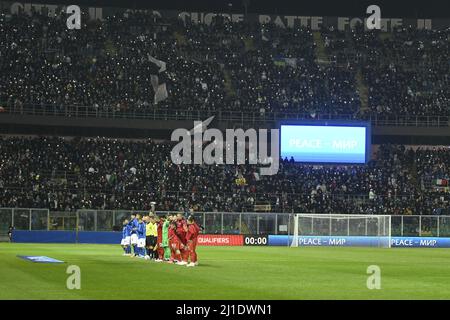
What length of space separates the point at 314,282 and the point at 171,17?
56048mm

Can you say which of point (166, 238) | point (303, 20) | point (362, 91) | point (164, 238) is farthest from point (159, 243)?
point (303, 20)

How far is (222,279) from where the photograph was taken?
2858 centimetres

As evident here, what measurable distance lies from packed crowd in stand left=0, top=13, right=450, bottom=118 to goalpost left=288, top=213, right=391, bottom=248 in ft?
37.1

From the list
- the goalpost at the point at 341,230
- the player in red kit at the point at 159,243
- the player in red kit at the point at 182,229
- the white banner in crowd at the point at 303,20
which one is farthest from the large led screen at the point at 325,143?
the player in red kit at the point at 182,229

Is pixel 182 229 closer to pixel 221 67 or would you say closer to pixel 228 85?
pixel 228 85

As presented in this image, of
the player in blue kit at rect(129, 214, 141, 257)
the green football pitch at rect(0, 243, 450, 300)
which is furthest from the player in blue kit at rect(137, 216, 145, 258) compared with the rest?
the green football pitch at rect(0, 243, 450, 300)

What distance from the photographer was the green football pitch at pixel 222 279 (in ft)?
76.4

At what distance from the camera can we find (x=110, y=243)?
6266 centimetres

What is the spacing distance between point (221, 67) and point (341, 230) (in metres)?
19.4

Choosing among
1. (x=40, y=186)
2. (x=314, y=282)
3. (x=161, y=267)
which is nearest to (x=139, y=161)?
(x=40, y=186)

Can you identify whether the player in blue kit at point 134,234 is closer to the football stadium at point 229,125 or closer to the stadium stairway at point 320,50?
the football stadium at point 229,125

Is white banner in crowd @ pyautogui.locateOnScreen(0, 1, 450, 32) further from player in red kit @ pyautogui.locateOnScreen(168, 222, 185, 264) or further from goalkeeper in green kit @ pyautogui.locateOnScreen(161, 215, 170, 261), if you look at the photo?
player in red kit @ pyautogui.locateOnScreen(168, 222, 185, 264)

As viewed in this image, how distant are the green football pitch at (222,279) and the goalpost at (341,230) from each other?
2136 cm
